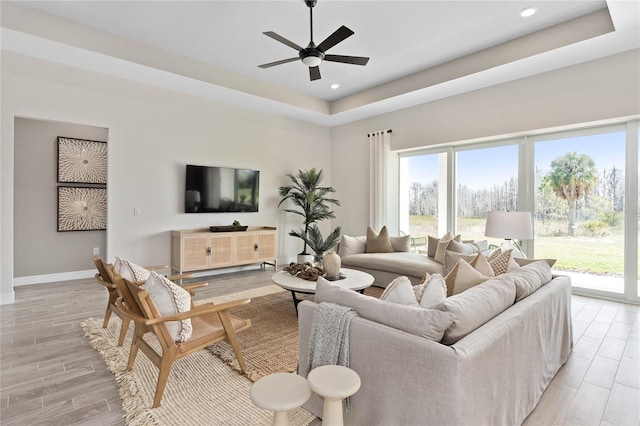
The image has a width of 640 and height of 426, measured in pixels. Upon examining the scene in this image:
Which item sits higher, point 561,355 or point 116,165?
point 116,165

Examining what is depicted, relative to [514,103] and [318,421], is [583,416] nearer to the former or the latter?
[318,421]

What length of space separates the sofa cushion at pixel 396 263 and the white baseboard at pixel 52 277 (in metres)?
4.19

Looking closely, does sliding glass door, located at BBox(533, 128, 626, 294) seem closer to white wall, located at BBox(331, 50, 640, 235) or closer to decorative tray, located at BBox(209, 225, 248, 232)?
white wall, located at BBox(331, 50, 640, 235)

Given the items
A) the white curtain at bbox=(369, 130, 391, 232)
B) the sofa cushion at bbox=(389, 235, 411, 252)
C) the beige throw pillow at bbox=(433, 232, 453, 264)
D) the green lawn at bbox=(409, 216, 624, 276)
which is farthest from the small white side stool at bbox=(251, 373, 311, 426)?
the white curtain at bbox=(369, 130, 391, 232)

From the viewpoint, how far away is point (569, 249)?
4504 millimetres

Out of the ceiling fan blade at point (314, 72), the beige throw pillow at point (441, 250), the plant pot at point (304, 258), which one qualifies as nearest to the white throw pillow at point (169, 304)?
the ceiling fan blade at point (314, 72)

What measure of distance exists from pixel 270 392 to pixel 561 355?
229 centimetres

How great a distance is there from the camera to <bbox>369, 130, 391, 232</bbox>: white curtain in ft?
21.0

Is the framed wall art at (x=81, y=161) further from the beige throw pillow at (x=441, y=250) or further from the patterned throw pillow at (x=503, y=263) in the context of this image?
the patterned throw pillow at (x=503, y=263)

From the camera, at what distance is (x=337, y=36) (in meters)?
3.04

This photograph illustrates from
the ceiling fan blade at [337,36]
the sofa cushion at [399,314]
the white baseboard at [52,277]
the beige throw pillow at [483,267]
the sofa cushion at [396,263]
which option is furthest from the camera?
the white baseboard at [52,277]

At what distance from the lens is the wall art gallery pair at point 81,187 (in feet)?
16.9

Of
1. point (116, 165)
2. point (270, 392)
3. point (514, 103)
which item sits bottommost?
point (270, 392)

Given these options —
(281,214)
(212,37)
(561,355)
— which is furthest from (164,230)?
(561,355)
